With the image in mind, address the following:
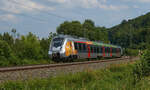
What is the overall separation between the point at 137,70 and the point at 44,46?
83.6ft

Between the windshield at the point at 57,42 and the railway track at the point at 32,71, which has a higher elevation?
the windshield at the point at 57,42

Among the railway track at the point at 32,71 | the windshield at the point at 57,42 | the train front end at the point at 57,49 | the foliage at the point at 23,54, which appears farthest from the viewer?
the foliage at the point at 23,54

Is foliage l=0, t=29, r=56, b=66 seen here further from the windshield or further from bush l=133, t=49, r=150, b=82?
bush l=133, t=49, r=150, b=82

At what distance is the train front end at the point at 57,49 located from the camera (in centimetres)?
1891

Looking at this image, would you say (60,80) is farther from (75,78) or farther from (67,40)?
(67,40)

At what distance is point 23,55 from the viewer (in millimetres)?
27375

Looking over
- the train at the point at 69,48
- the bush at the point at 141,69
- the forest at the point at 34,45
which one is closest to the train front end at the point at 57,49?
the train at the point at 69,48

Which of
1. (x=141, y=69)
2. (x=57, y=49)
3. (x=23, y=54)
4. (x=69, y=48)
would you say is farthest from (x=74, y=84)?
(x=23, y=54)

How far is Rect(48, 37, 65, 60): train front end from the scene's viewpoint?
62.0ft

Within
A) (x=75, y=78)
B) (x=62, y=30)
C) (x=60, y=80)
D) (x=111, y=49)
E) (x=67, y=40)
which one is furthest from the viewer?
(x=62, y=30)

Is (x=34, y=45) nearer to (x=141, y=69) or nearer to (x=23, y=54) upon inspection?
(x=23, y=54)

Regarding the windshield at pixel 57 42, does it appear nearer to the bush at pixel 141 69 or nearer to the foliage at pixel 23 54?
the foliage at pixel 23 54

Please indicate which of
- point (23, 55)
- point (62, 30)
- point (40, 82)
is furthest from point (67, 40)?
point (62, 30)

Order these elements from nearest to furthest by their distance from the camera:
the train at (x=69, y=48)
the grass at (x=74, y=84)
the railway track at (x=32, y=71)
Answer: the grass at (x=74, y=84) < the railway track at (x=32, y=71) < the train at (x=69, y=48)
